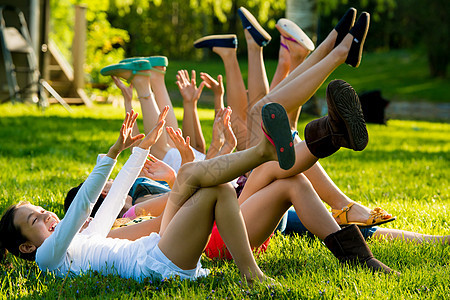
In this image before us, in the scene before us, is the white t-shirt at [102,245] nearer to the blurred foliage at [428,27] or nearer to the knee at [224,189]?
the knee at [224,189]

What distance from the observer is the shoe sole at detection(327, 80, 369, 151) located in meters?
2.46

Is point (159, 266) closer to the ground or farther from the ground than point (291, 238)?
farther from the ground

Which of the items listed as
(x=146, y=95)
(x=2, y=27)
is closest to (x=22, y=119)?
(x=2, y=27)

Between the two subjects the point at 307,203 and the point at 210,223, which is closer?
the point at 210,223

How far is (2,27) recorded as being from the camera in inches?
393

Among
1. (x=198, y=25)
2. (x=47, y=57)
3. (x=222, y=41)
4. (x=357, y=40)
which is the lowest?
(x=198, y=25)

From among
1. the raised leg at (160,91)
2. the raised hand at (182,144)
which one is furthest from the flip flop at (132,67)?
the raised hand at (182,144)

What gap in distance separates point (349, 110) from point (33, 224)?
163 cm

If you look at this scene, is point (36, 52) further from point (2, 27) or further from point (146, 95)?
point (146, 95)

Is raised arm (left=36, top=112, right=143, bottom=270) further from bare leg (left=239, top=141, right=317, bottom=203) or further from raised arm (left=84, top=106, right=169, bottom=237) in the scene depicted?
bare leg (left=239, top=141, right=317, bottom=203)

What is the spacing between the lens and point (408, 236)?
3.19m

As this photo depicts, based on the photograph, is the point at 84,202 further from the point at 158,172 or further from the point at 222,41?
the point at 222,41

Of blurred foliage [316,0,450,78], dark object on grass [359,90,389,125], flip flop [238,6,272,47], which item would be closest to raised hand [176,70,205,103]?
flip flop [238,6,272,47]

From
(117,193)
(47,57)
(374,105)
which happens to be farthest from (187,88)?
(47,57)
